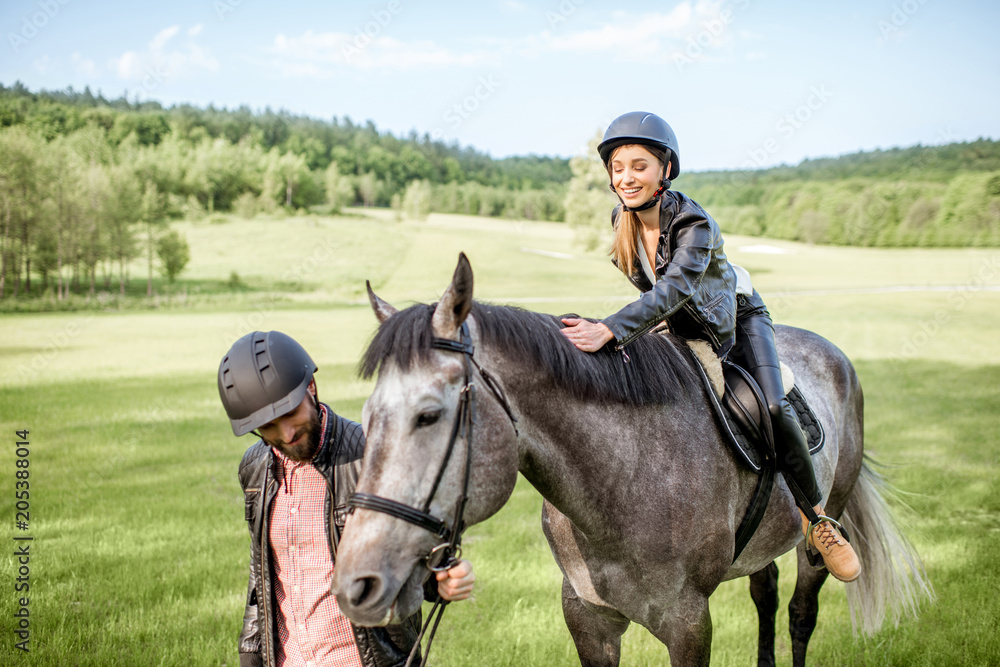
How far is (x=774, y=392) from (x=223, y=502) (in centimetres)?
711

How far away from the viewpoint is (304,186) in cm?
8031

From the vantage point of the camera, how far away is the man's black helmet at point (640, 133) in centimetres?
272

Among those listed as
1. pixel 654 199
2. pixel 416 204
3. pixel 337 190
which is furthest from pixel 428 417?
pixel 337 190

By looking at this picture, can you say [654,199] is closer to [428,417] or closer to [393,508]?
[428,417]

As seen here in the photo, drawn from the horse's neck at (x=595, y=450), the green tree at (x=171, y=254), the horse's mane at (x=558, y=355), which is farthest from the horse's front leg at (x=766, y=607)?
the green tree at (x=171, y=254)

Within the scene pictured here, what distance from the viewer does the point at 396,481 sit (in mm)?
1795

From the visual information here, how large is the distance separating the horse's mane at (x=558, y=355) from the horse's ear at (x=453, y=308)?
39mm

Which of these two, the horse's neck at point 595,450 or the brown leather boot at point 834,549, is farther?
the brown leather boot at point 834,549

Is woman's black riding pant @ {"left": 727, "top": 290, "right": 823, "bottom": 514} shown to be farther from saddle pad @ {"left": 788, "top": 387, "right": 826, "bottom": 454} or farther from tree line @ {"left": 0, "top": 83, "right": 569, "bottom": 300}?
tree line @ {"left": 0, "top": 83, "right": 569, "bottom": 300}

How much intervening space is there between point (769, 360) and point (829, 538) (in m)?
1.00

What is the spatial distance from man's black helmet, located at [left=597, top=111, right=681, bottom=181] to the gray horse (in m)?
0.91

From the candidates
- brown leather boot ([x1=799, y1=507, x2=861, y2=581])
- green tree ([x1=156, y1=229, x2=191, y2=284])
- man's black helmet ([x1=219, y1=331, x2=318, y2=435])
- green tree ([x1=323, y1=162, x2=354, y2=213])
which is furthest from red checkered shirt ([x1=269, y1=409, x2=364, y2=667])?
green tree ([x1=323, y1=162, x2=354, y2=213])

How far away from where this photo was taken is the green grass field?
4.57m

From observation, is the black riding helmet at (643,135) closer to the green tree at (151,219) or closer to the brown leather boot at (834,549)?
the brown leather boot at (834,549)
